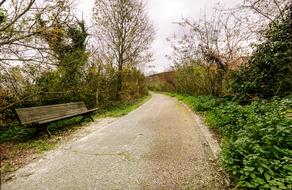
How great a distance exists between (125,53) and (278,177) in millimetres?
12913

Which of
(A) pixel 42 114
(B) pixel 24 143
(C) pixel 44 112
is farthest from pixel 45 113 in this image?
(B) pixel 24 143

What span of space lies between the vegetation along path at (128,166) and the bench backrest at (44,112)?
54.8 inches

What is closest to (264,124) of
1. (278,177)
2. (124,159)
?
(278,177)

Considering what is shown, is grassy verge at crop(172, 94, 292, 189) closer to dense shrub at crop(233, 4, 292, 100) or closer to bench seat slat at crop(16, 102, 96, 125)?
dense shrub at crop(233, 4, 292, 100)

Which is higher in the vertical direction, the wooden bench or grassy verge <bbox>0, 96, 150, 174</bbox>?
the wooden bench

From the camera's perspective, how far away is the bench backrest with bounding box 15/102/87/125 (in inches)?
204

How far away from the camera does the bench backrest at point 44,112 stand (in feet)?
17.0

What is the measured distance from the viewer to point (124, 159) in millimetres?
3908

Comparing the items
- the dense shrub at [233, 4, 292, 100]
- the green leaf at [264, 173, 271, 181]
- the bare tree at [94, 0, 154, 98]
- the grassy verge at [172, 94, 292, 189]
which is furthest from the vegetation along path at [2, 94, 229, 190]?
the bare tree at [94, 0, 154, 98]

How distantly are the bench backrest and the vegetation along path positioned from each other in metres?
1.39

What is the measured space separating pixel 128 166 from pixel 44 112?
3880 mm

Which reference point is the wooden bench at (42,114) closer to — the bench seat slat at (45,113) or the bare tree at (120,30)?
the bench seat slat at (45,113)

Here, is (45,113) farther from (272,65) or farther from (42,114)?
(272,65)

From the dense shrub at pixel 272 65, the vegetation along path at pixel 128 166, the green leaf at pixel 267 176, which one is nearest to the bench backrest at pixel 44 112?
the vegetation along path at pixel 128 166
